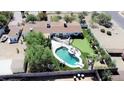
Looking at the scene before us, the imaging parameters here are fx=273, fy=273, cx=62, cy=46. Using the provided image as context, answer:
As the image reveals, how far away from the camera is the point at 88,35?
7043 millimetres

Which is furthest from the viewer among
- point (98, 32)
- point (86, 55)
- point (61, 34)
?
point (98, 32)

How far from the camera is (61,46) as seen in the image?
253 inches

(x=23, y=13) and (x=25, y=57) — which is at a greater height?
(x=23, y=13)

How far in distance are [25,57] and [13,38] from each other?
3.01 feet

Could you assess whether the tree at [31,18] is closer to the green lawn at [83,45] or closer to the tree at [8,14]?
the tree at [8,14]

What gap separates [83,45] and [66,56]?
71 cm

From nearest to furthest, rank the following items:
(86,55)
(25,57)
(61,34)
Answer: (25,57) < (86,55) < (61,34)

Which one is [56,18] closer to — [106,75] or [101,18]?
[101,18]

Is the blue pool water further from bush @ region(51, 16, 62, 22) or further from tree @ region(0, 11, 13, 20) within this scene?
tree @ region(0, 11, 13, 20)

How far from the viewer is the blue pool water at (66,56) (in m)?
5.99

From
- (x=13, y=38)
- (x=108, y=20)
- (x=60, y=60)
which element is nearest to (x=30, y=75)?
(x=60, y=60)

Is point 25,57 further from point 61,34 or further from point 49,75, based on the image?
point 61,34

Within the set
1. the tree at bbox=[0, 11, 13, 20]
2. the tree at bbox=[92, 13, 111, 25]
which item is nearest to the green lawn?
the tree at bbox=[92, 13, 111, 25]

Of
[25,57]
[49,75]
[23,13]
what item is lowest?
[49,75]
